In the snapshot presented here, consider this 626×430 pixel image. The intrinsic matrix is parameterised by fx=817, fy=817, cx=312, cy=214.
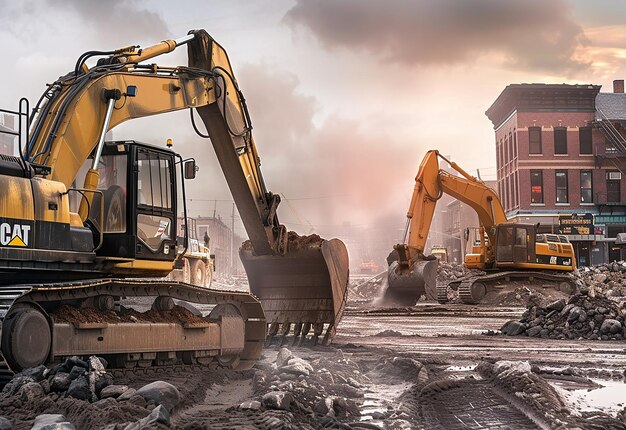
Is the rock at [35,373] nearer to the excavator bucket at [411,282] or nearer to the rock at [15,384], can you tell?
the rock at [15,384]

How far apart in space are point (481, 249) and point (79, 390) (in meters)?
26.9

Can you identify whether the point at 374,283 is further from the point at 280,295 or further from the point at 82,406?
the point at 82,406

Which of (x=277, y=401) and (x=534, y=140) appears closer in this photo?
(x=277, y=401)

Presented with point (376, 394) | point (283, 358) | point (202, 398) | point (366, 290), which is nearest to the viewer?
point (202, 398)

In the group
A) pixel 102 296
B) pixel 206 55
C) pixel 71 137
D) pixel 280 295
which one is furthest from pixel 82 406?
pixel 280 295

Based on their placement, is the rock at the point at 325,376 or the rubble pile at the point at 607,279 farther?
the rubble pile at the point at 607,279

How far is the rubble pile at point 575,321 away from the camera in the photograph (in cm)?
1784

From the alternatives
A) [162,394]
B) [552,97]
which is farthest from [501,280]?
[552,97]

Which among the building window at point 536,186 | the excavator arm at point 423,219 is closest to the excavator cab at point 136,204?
the excavator arm at point 423,219

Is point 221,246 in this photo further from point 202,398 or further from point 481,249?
point 202,398

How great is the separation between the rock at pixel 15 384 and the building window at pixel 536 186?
5043 cm

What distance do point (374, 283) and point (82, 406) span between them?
121 feet

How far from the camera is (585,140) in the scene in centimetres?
5547

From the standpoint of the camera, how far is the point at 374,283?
43.5 m
